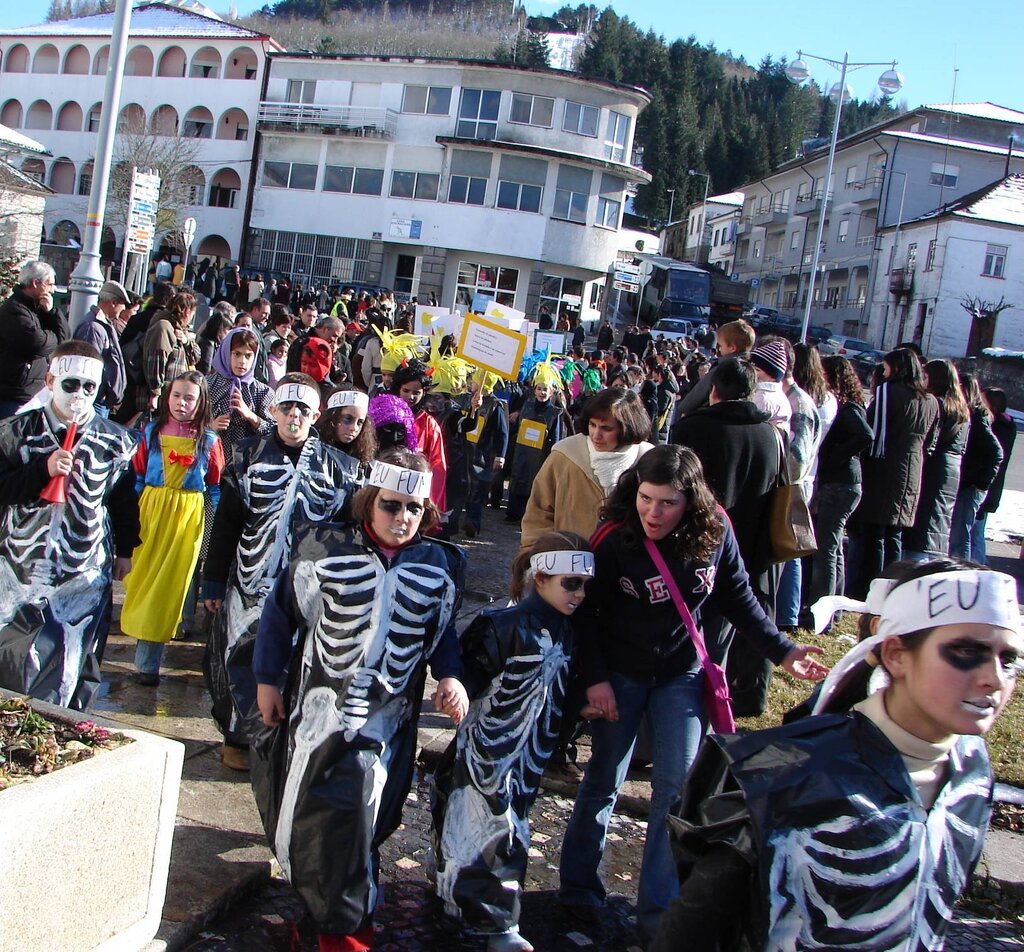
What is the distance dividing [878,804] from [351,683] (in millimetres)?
1983

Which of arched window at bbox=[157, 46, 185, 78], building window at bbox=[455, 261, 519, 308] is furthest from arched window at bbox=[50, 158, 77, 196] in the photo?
building window at bbox=[455, 261, 519, 308]

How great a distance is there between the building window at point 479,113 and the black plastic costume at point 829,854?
151ft

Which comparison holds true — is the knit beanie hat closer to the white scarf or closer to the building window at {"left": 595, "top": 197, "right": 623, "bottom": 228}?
the white scarf

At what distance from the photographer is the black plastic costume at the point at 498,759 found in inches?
157

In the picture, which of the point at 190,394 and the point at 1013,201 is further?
the point at 1013,201

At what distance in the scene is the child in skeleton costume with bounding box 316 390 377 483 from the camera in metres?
5.74

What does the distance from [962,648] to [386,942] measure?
100 inches

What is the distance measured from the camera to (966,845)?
2434mm

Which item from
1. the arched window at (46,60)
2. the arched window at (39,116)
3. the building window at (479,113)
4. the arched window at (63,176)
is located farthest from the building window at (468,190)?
the arched window at (46,60)

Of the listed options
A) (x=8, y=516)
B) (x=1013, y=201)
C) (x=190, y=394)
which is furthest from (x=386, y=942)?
(x=1013, y=201)

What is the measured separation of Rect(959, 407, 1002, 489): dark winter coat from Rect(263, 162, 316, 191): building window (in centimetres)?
4202

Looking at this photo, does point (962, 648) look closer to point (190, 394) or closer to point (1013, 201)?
point (190, 394)

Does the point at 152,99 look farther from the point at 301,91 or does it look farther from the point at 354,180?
the point at 354,180

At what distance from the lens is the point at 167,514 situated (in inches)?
247
